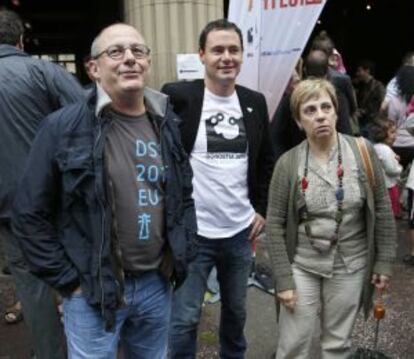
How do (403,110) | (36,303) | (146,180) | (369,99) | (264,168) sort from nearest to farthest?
1. (146,180)
2. (36,303)
3. (264,168)
4. (403,110)
5. (369,99)

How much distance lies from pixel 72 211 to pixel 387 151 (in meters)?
4.21

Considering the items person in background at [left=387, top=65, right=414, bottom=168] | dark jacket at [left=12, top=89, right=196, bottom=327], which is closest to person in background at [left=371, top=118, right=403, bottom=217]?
person in background at [left=387, top=65, right=414, bottom=168]

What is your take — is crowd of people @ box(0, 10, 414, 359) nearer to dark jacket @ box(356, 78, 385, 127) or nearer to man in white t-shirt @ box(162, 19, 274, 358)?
man in white t-shirt @ box(162, 19, 274, 358)

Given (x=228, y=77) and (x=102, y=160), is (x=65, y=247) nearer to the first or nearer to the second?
(x=102, y=160)

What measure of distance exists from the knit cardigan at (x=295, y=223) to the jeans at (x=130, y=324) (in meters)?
0.63

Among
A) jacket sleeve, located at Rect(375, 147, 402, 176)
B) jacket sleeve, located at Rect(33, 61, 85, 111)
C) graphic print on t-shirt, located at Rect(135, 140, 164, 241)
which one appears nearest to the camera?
graphic print on t-shirt, located at Rect(135, 140, 164, 241)

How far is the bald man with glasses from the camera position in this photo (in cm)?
196

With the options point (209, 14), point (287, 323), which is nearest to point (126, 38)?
point (287, 323)

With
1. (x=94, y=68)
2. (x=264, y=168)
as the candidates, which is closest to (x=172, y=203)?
(x=94, y=68)

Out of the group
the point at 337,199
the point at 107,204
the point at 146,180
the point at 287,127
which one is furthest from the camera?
the point at 287,127

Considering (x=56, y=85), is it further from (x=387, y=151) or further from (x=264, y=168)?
(x=387, y=151)

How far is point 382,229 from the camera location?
2.63 metres

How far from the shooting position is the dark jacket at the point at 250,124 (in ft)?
9.20

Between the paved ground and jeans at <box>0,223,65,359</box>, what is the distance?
68 centimetres
